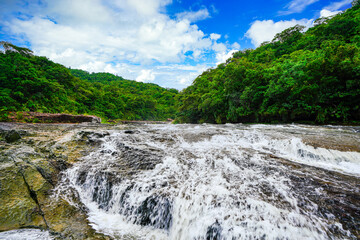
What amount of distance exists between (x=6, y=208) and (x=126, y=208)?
8.17 feet

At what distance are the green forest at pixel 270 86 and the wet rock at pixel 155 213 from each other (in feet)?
46.6

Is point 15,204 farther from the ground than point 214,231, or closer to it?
farther from the ground

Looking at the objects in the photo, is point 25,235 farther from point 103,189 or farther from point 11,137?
point 11,137

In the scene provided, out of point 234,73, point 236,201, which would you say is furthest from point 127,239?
point 234,73

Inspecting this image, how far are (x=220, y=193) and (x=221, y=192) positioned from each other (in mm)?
52

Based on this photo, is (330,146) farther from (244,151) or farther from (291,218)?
(291,218)

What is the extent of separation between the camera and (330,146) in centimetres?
591

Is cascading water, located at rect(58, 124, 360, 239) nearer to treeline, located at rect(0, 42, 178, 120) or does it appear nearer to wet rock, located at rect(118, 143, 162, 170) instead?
wet rock, located at rect(118, 143, 162, 170)

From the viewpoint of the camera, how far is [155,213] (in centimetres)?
351

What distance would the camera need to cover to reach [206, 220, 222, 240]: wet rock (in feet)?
9.24

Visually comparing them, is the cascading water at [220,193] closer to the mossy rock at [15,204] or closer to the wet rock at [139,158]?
the wet rock at [139,158]

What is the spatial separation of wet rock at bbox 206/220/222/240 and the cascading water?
2 cm

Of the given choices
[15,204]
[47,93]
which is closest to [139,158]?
[15,204]

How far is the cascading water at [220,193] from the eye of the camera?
2758mm
